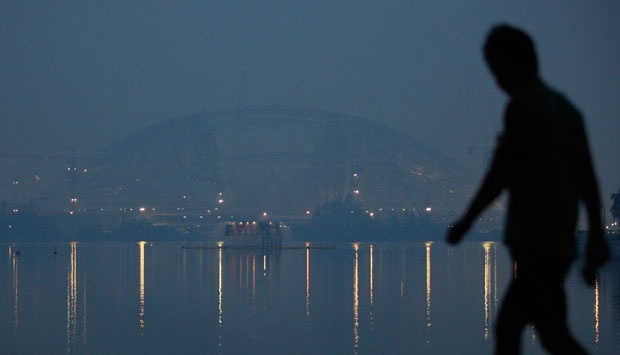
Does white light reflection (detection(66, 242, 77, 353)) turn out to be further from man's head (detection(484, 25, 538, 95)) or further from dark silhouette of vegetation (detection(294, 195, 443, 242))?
dark silhouette of vegetation (detection(294, 195, 443, 242))

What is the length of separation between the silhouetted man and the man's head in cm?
10

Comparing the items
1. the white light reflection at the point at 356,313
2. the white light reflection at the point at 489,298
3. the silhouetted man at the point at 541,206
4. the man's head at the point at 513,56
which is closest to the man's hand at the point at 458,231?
the silhouetted man at the point at 541,206

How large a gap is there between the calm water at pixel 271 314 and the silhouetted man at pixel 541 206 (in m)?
10.3

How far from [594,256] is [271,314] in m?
17.0

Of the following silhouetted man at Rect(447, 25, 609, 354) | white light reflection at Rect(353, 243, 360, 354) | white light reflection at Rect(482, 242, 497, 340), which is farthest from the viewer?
white light reflection at Rect(482, 242, 497, 340)

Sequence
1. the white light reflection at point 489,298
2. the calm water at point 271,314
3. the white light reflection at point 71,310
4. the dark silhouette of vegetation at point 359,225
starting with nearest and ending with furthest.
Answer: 1. the calm water at point 271,314
2. the white light reflection at point 71,310
3. the white light reflection at point 489,298
4. the dark silhouette of vegetation at point 359,225

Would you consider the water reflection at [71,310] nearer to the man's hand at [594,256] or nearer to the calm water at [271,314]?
the calm water at [271,314]

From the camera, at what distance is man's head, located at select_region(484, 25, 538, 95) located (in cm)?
408

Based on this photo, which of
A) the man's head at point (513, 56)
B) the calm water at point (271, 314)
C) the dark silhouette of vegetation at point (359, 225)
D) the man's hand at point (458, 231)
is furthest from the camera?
the dark silhouette of vegetation at point (359, 225)

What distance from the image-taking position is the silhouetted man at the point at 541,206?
12.5 ft

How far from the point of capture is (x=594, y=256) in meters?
3.87

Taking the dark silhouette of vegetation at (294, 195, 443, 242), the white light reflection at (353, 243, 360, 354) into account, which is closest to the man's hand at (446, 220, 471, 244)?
the white light reflection at (353, 243, 360, 354)

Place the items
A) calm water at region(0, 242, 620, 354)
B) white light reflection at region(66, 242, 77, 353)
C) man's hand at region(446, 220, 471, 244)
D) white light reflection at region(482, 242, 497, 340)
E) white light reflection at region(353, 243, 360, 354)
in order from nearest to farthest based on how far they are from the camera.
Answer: man's hand at region(446, 220, 471, 244)
calm water at region(0, 242, 620, 354)
white light reflection at region(353, 243, 360, 354)
white light reflection at region(66, 242, 77, 353)
white light reflection at region(482, 242, 497, 340)

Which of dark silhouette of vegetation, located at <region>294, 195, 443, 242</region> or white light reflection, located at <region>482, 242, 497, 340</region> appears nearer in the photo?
white light reflection, located at <region>482, 242, 497, 340</region>
